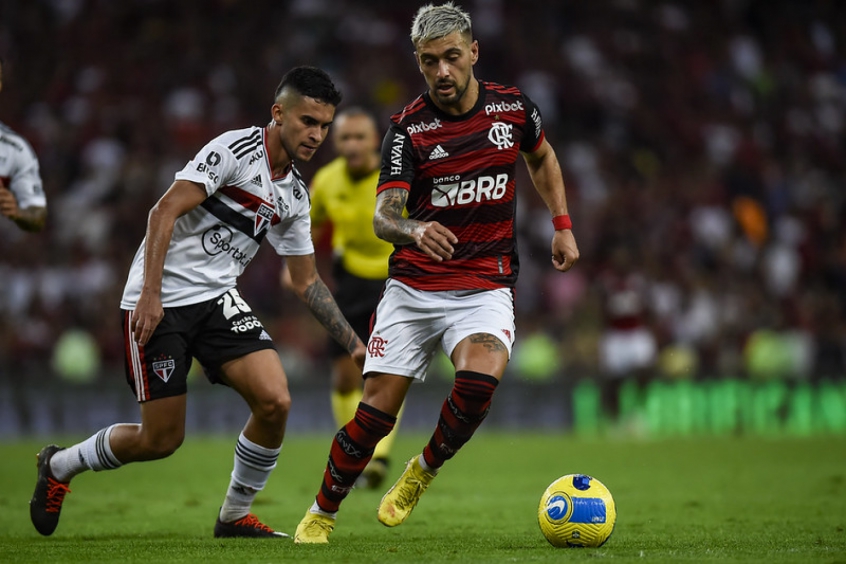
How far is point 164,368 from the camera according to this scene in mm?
6176

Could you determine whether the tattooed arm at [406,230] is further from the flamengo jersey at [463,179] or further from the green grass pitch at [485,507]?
the green grass pitch at [485,507]

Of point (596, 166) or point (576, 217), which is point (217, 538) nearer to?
point (576, 217)

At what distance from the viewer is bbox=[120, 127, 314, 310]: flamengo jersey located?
623 cm

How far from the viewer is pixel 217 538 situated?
6.43 m

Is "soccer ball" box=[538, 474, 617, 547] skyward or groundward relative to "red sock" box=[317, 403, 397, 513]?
groundward

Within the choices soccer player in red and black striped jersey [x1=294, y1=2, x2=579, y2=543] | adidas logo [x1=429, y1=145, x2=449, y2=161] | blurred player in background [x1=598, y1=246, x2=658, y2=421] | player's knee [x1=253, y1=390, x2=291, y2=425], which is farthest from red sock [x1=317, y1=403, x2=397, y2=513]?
blurred player in background [x1=598, y1=246, x2=658, y2=421]

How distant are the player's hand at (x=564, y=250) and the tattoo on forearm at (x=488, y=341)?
22.6 inches

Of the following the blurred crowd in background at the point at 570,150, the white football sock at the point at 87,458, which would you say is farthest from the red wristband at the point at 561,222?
the blurred crowd in background at the point at 570,150

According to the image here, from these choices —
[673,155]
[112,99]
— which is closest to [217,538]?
[112,99]

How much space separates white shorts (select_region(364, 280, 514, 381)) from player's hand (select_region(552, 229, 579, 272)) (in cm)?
36

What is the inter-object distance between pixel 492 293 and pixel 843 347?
42.2 ft

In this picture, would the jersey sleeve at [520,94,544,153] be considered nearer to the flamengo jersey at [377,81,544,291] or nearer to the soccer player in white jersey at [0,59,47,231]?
the flamengo jersey at [377,81,544,291]

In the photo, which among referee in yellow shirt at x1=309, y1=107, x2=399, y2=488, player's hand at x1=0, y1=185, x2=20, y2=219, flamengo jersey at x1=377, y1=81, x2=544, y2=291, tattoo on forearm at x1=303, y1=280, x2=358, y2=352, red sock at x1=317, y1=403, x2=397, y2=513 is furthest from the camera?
referee in yellow shirt at x1=309, y1=107, x2=399, y2=488

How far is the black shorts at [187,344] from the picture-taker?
618 cm
